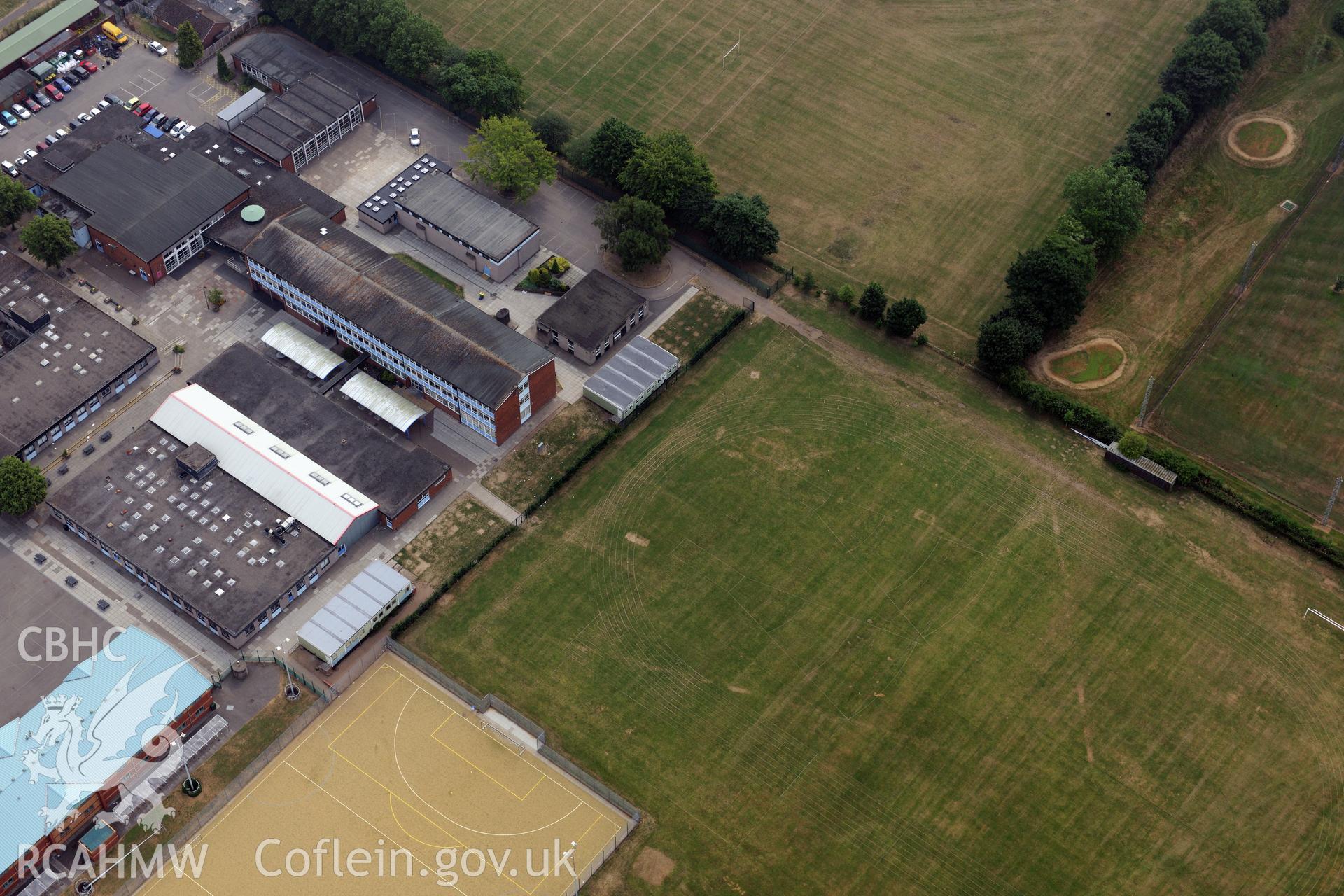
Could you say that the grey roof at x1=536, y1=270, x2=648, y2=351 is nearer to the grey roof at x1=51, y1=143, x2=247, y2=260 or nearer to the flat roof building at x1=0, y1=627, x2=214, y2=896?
the grey roof at x1=51, y1=143, x2=247, y2=260

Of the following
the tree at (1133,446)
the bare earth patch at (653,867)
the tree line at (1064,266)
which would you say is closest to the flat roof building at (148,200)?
the bare earth patch at (653,867)

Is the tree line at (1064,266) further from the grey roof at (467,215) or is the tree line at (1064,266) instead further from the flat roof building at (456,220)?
the grey roof at (467,215)

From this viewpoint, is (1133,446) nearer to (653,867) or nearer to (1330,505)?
(1330,505)

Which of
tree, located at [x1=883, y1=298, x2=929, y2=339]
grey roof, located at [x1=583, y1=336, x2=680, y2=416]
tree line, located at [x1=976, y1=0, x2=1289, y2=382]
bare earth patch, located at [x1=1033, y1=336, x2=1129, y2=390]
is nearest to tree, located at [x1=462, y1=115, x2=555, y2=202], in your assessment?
grey roof, located at [x1=583, y1=336, x2=680, y2=416]

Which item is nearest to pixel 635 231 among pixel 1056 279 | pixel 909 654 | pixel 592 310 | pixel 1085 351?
pixel 592 310

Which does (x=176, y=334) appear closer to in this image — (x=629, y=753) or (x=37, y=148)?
(x=37, y=148)

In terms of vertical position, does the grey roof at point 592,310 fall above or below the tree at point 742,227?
below
